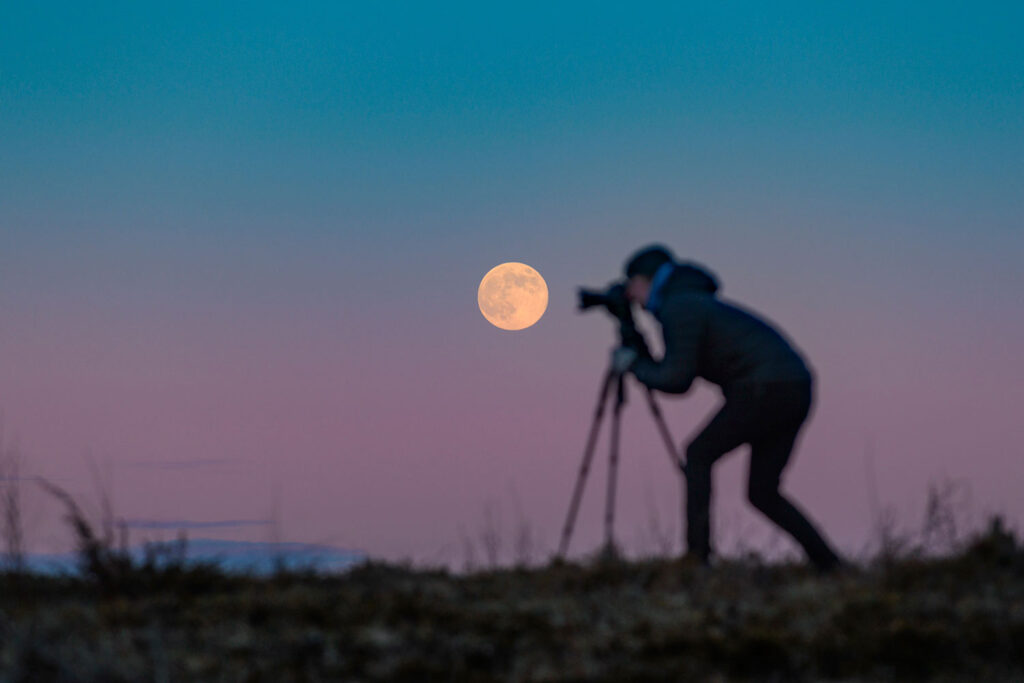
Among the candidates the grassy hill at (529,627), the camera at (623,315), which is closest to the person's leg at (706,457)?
the grassy hill at (529,627)

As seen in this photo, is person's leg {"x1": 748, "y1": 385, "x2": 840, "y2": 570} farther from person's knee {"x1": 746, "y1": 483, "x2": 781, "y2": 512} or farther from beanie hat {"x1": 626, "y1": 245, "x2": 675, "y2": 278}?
beanie hat {"x1": 626, "y1": 245, "x2": 675, "y2": 278}

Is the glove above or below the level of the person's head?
below

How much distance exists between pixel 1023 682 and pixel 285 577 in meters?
5.18

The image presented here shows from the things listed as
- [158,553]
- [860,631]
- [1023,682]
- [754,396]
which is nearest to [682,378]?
[754,396]

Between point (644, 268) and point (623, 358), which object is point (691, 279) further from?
point (623, 358)

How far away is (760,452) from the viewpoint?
8430mm

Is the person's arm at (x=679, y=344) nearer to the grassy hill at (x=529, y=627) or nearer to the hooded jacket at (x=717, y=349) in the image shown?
the hooded jacket at (x=717, y=349)

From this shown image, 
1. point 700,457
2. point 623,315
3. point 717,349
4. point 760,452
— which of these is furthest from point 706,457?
point 623,315

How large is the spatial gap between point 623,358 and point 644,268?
785mm

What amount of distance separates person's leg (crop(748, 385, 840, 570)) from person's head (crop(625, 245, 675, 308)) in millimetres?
1531

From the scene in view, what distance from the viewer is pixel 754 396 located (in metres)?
8.14

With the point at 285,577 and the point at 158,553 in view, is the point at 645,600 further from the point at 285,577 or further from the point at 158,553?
the point at 158,553

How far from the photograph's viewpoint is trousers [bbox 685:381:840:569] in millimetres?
8156

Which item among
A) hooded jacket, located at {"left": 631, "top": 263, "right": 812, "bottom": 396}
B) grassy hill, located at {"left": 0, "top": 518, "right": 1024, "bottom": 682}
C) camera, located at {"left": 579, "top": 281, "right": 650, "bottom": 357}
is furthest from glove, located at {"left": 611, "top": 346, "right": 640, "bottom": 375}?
grassy hill, located at {"left": 0, "top": 518, "right": 1024, "bottom": 682}
